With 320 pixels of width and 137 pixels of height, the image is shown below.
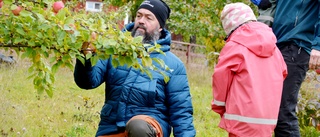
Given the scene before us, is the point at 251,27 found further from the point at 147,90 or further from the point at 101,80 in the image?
the point at 101,80

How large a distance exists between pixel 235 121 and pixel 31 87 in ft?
16.5

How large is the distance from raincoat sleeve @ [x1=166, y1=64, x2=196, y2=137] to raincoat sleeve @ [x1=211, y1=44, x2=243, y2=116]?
9.4 inches

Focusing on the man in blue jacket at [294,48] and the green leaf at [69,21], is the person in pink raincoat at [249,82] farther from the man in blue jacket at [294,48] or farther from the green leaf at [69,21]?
the green leaf at [69,21]

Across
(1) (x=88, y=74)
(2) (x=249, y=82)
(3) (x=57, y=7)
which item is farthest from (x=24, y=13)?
(2) (x=249, y=82)

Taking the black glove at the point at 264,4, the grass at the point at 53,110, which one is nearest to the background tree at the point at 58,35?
the black glove at the point at 264,4

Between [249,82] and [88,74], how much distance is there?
104cm

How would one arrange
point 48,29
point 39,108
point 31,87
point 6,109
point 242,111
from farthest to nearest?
point 31,87
point 39,108
point 6,109
point 242,111
point 48,29

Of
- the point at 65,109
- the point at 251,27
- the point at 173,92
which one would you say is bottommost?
the point at 65,109

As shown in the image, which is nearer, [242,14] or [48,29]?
[48,29]

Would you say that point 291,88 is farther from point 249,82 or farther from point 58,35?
point 58,35

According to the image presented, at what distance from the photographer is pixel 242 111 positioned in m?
3.74

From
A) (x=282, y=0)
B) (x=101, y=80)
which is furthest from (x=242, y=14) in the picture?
(x=101, y=80)

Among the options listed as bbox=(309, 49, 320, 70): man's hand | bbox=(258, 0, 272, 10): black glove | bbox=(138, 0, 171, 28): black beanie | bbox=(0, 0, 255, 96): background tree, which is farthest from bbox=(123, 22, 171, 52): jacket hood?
bbox=(0, 0, 255, 96): background tree

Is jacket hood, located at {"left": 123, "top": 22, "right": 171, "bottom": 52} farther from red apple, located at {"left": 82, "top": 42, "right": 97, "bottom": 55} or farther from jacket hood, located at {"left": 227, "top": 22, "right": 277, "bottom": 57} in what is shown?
red apple, located at {"left": 82, "top": 42, "right": 97, "bottom": 55}
